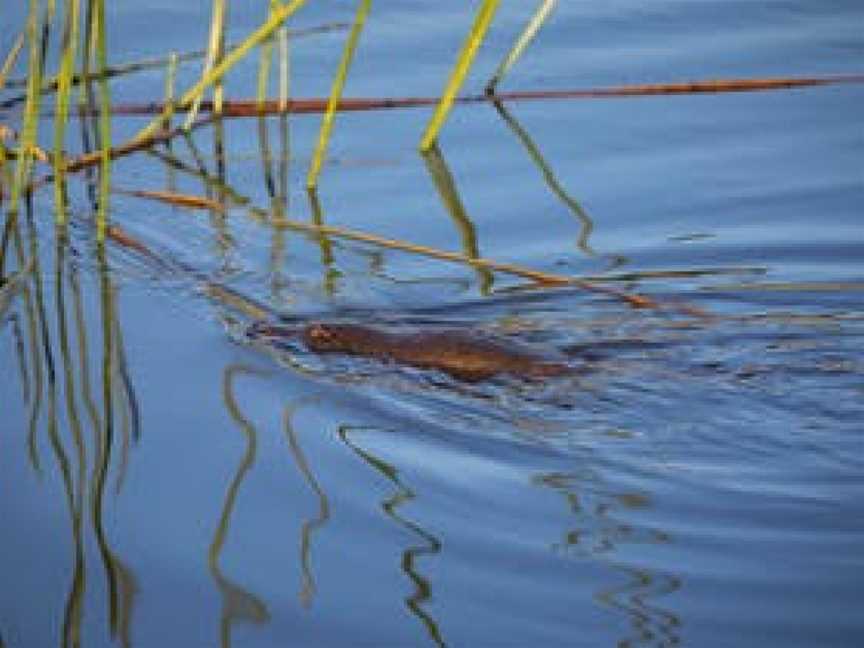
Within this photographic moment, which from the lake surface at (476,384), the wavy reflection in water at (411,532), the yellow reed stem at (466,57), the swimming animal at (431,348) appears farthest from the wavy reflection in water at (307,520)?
the yellow reed stem at (466,57)

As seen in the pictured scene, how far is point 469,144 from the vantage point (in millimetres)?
6473

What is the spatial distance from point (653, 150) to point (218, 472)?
2736 mm

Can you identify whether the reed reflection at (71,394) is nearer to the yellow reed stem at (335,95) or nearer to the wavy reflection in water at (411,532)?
the wavy reflection in water at (411,532)

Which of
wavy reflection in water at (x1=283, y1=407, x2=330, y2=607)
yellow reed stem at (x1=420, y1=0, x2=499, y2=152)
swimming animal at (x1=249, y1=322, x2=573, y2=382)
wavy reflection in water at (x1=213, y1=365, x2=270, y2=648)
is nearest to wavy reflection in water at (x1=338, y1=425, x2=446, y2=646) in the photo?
wavy reflection in water at (x1=283, y1=407, x2=330, y2=607)

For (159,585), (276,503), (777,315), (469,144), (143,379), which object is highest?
(469,144)

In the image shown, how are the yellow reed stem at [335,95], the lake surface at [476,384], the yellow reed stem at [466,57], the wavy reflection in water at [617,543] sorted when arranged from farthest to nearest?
the yellow reed stem at [335,95]
the yellow reed stem at [466,57]
the lake surface at [476,384]
the wavy reflection in water at [617,543]

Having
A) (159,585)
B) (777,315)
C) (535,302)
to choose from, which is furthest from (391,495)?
(777,315)

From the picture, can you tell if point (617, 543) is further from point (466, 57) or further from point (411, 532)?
point (466, 57)

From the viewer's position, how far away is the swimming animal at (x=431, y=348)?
187 inches

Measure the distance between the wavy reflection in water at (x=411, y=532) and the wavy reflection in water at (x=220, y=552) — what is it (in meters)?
0.24

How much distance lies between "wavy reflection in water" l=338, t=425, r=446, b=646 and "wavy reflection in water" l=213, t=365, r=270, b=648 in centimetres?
24

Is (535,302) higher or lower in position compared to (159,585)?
higher

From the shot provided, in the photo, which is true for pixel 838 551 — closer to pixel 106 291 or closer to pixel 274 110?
pixel 106 291

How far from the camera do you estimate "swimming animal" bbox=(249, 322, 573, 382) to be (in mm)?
4738
